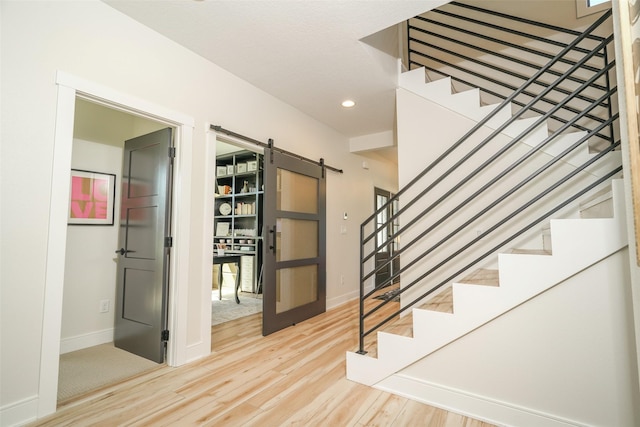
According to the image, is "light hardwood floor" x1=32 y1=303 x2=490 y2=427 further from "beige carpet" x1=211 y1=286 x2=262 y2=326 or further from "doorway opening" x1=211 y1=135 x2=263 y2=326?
"doorway opening" x1=211 y1=135 x2=263 y2=326

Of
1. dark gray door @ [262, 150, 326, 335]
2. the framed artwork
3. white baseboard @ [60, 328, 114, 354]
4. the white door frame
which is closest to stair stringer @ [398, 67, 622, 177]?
dark gray door @ [262, 150, 326, 335]

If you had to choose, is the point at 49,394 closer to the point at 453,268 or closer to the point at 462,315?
the point at 462,315

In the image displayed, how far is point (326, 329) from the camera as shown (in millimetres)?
3449

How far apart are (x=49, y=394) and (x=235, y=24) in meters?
2.79

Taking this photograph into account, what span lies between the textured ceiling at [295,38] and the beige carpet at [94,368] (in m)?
2.74

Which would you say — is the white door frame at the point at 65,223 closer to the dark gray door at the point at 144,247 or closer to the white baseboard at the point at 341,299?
the dark gray door at the point at 144,247

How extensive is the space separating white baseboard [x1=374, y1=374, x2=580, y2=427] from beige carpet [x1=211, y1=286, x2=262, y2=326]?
2.40 metres

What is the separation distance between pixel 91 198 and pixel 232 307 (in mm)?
2310

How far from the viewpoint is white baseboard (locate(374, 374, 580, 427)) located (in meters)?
1.65

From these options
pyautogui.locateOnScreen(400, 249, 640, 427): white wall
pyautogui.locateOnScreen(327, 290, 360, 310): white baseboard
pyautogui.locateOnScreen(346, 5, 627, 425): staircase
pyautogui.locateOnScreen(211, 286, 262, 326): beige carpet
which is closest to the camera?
pyautogui.locateOnScreen(400, 249, 640, 427): white wall

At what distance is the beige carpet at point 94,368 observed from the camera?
2.14m

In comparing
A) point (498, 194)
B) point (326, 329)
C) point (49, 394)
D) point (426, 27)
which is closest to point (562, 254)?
point (498, 194)

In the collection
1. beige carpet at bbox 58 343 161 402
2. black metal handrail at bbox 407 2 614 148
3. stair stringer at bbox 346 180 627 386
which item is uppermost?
black metal handrail at bbox 407 2 614 148

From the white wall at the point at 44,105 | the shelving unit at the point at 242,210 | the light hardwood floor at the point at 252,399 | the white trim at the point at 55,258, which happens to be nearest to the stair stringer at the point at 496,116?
the white wall at the point at 44,105
